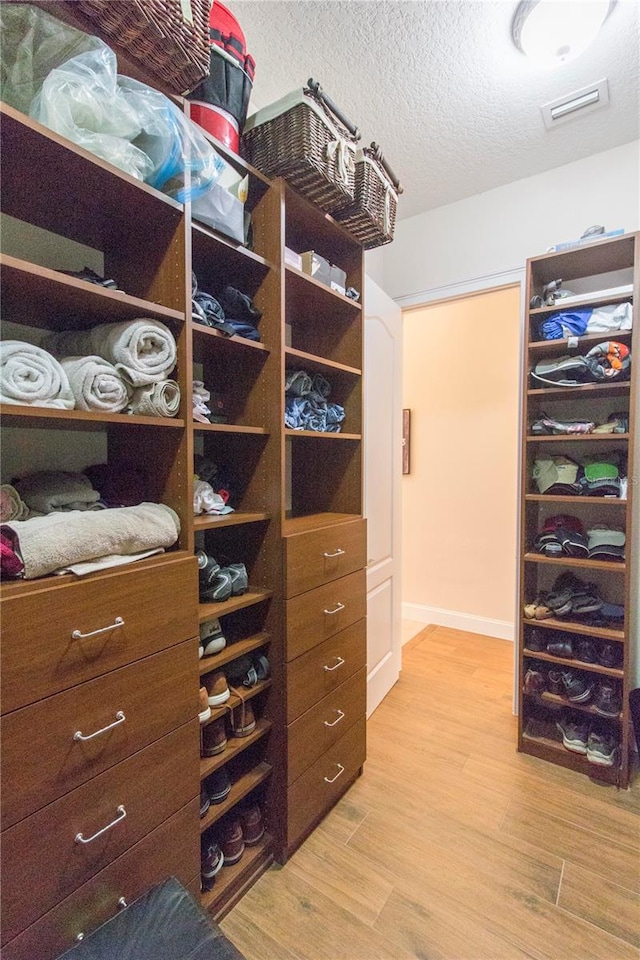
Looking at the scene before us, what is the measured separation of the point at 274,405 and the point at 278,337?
21 cm

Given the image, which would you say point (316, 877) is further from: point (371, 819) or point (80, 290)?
point (80, 290)

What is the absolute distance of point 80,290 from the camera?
85 centimetres

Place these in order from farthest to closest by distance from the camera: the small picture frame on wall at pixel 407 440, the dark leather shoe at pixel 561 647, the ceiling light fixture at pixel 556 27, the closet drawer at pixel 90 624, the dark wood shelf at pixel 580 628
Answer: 1. the small picture frame on wall at pixel 407 440
2. the dark leather shoe at pixel 561 647
3. the dark wood shelf at pixel 580 628
4. the ceiling light fixture at pixel 556 27
5. the closet drawer at pixel 90 624

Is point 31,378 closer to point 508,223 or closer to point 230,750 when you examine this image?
point 230,750

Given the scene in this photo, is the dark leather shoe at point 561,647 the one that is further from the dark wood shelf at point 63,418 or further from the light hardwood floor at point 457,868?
the dark wood shelf at point 63,418

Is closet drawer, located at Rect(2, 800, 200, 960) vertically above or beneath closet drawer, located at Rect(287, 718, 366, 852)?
above

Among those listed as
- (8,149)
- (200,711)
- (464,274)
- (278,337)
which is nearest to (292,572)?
(200,711)

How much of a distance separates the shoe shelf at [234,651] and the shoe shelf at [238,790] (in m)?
0.38

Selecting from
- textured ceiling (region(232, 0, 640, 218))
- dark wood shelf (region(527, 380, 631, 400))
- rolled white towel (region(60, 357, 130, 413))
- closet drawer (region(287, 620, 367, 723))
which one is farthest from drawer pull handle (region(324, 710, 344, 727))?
textured ceiling (region(232, 0, 640, 218))

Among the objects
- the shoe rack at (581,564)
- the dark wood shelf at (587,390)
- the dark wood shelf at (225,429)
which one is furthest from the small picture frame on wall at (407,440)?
the dark wood shelf at (225,429)

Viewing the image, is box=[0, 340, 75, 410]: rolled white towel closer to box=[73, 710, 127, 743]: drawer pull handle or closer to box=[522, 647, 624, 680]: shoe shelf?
box=[73, 710, 127, 743]: drawer pull handle

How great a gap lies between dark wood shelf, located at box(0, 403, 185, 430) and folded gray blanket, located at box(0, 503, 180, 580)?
0.65 ft

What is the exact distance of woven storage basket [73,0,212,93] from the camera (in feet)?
2.69

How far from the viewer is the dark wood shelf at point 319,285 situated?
4.52ft
